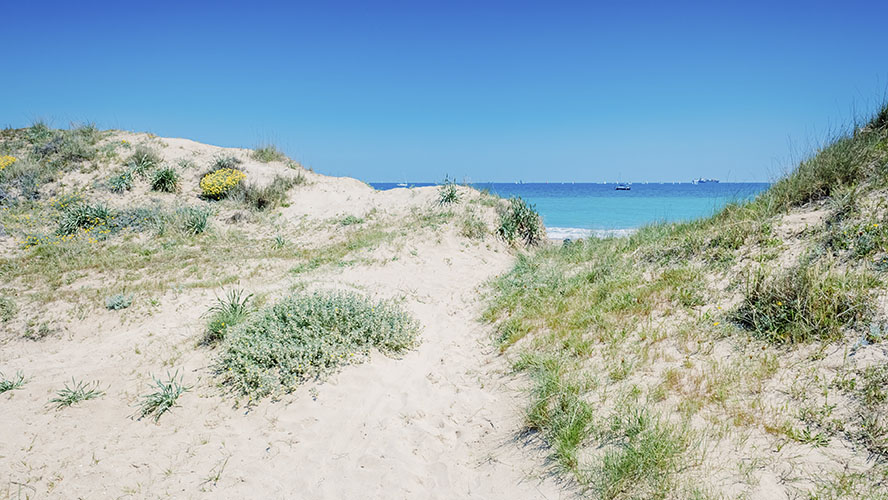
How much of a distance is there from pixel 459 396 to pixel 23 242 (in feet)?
41.5

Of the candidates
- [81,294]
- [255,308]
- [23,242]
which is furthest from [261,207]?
[255,308]

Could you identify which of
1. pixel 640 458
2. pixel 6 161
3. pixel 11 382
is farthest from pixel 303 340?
pixel 6 161

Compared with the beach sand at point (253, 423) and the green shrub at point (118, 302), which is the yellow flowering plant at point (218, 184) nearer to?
the beach sand at point (253, 423)

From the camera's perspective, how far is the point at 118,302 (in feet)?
24.7

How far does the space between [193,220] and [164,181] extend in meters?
3.60

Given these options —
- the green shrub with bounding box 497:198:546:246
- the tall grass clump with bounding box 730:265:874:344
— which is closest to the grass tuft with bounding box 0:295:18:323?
the green shrub with bounding box 497:198:546:246

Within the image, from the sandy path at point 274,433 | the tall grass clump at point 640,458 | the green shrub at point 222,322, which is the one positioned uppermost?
the green shrub at point 222,322

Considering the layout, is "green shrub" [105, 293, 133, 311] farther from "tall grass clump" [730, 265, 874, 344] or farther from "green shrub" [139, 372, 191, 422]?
"tall grass clump" [730, 265, 874, 344]

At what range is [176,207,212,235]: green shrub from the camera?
12727 mm

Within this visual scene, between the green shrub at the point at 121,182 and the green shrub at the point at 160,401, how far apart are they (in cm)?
1250

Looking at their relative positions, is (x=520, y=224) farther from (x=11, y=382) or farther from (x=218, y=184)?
(x=11, y=382)

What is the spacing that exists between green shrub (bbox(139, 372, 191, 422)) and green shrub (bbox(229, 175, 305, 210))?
10490 mm

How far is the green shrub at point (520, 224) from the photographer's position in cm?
1243

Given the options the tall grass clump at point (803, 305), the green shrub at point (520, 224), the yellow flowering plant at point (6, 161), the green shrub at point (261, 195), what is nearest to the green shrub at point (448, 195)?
the green shrub at point (520, 224)
